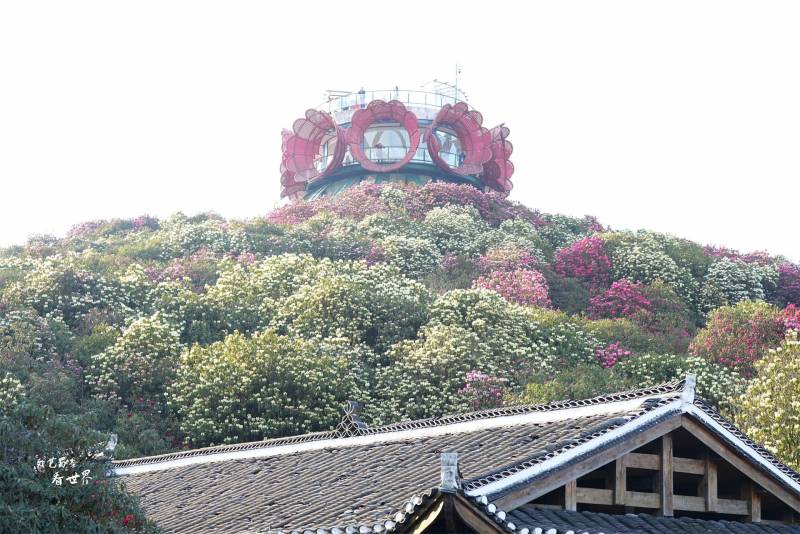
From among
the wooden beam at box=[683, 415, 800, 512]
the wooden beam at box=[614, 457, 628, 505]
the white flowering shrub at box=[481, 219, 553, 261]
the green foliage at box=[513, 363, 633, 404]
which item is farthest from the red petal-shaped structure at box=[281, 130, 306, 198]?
the wooden beam at box=[614, 457, 628, 505]

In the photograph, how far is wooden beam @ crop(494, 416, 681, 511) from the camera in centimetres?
1177

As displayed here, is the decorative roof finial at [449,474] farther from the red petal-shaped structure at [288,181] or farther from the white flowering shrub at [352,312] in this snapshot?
the red petal-shaped structure at [288,181]

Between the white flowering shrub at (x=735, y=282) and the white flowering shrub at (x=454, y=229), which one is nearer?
the white flowering shrub at (x=735, y=282)

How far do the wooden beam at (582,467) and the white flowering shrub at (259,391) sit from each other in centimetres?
1586

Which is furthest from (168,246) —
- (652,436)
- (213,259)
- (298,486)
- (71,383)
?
(652,436)

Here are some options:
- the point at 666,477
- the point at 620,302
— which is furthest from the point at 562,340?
the point at 666,477

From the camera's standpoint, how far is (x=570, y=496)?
1236 centimetres

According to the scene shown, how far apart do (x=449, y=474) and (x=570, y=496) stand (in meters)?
2.18

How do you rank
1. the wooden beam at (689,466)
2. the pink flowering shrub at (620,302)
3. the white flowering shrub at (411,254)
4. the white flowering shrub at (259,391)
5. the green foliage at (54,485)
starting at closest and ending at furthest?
1. the green foliage at (54,485)
2. the wooden beam at (689,466)
3. the white flowering shrub at (259,391)
4. the pink flowering shrub at (620,302)
5. the white flowering shrub at (411,254)

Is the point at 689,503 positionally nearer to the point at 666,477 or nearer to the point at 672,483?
the point at 672,483

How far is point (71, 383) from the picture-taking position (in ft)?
101

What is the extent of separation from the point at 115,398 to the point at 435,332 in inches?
322

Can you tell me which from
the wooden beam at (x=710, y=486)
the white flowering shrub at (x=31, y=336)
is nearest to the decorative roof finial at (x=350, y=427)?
the wooden beam at (x=710, y=486)

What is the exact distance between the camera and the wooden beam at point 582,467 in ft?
38.6
